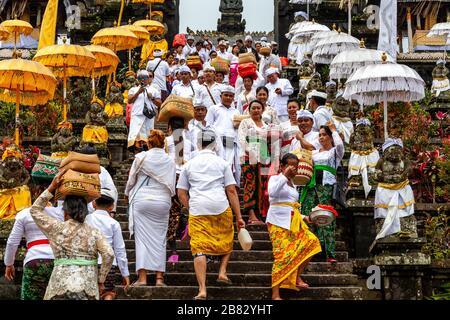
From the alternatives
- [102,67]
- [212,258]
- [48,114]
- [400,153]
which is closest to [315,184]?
[400,153]

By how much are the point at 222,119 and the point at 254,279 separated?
11.2 ft

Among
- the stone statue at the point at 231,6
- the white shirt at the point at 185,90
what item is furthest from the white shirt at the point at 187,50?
the stone statue at the point at 231,6

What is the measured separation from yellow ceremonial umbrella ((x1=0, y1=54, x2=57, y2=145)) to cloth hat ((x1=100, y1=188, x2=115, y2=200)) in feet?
17.2

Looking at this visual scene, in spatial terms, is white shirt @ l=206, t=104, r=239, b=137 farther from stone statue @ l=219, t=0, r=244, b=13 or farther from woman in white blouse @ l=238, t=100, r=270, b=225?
stone statue @ l=219, t=0, r=244, b=13

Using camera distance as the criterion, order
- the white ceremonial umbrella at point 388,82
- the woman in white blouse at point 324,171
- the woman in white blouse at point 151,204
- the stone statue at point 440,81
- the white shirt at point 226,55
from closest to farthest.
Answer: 1. the woman in white blouse at point 151,204
2. the woman in white blouse at point 324,171
3. the white ceremonial umbrella at point 388,82
4. the stone statue at point 440,81
5. the white shirt at point 226,55

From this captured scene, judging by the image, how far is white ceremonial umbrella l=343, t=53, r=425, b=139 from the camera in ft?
50.3

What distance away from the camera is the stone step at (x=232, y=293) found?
35.9 feet

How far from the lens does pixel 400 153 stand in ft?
40.3

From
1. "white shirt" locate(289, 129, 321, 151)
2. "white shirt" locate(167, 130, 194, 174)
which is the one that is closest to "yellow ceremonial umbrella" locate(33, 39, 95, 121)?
"white shirt" locate(167, 130, 194, 174)

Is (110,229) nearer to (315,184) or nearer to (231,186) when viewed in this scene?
(231,186)

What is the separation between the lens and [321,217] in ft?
36.9

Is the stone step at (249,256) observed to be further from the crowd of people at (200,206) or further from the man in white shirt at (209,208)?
the man in white shirt at (209,208)

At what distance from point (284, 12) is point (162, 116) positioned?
16.0 metres

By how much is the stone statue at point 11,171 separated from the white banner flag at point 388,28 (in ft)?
29.9
